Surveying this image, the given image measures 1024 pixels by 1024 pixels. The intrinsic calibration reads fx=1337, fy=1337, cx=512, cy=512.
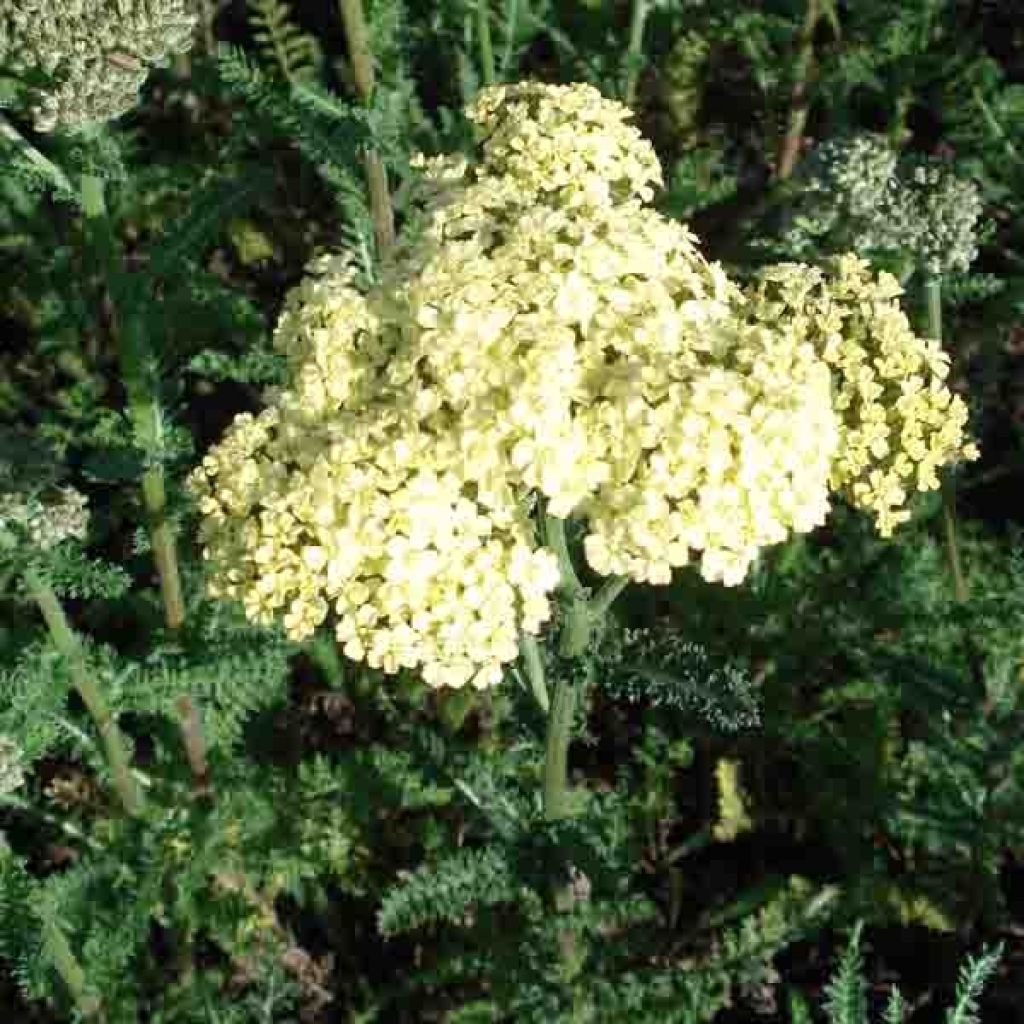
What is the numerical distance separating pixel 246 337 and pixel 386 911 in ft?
6.32

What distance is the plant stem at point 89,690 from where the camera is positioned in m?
3.00

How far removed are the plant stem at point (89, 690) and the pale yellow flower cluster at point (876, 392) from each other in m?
1.68

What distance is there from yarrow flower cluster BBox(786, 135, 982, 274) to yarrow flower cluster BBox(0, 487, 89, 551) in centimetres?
186

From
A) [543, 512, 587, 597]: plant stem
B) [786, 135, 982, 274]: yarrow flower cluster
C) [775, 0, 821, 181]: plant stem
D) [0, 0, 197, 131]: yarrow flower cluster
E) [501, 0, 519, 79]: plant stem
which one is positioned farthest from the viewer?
[775, 0, 821, 181]: plant stem

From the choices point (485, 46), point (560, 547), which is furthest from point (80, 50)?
point (485, 46)

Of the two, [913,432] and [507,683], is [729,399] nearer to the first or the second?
[913,432]

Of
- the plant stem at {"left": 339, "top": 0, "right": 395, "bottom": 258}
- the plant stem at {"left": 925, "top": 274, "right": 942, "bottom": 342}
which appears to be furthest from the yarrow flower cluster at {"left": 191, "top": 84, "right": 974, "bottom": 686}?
→ the plant stem at {"left": 925, "top": 274, "right": 942, "bottom": 342}

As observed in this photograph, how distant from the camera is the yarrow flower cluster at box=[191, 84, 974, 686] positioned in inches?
84.7

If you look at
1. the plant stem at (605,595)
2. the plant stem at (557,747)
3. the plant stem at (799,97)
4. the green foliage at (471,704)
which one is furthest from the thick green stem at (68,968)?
the plant stem at (799,97)

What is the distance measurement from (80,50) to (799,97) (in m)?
2.87

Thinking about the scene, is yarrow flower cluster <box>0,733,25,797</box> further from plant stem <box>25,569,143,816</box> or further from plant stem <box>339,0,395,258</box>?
plant stem <box>339,0,395,258</box>

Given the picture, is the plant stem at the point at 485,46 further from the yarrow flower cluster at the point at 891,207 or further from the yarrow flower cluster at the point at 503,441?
the yarrow flower cluster at the point at 503,441

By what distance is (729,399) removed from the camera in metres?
2.12

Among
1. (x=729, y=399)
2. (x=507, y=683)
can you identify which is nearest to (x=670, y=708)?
(x=507, y=683)
